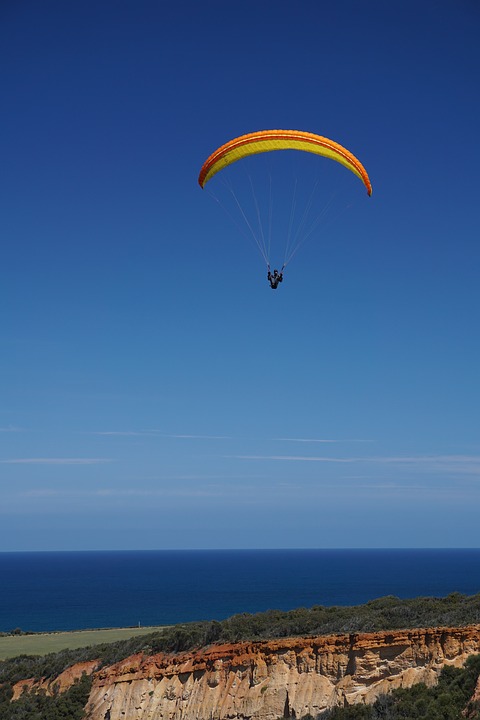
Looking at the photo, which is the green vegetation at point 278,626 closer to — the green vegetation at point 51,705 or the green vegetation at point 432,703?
the green vegetation at point 51,705

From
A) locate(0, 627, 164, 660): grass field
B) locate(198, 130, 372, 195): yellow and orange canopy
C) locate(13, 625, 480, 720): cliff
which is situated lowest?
locate(0, 627, 164, 660): grass field

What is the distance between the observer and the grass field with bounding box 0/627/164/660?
1363 inches

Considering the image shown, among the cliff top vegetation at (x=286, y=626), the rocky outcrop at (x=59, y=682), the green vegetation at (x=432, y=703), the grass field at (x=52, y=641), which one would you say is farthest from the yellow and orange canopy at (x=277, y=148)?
the grass field at (x=52, y=641)

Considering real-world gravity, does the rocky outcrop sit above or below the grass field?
above

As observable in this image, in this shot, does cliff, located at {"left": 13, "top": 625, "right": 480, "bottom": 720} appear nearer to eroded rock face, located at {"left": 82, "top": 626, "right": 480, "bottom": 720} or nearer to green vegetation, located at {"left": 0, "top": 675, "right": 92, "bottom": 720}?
eroded rock face, located at {"left": 82, "top": 626, "right": 480, "bottom": 720}

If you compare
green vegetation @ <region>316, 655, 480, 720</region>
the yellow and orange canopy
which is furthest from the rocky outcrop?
the yellow and orange canopy

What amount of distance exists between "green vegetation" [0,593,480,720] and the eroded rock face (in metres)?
0.94

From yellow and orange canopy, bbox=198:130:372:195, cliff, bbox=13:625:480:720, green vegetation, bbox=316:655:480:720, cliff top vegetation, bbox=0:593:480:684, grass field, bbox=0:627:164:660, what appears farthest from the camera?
grass field, bbox=0:627:164:660

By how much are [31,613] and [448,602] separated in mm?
80943

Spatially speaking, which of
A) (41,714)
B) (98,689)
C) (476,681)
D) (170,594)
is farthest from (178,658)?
(170,594)

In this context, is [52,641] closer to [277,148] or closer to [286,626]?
[286,626]

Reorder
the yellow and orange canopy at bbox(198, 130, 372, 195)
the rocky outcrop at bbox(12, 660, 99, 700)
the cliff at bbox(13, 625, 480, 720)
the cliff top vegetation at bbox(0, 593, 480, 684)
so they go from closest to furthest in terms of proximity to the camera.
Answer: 1. the cliff at bbox(13, 625, 480, 720)
2. the cliff top vegetation at bbox(0, 593, 480, 684)
3. the yellow and orange canopy at bbox(198, 130, 372, 195)
4. the rocky outcrop at bbox(12, 660, 99, 700)

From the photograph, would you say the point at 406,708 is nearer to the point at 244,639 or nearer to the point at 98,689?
the point at 244,639

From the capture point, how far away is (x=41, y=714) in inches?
910
